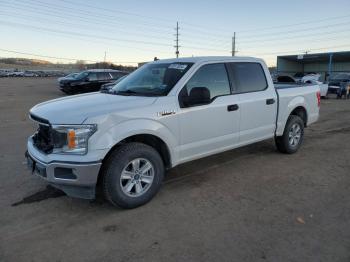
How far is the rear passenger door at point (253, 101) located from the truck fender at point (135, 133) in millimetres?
1455

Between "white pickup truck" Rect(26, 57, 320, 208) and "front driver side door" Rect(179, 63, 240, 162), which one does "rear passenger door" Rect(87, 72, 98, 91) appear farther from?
"front driver side door" Rect(179, 63, 240, 162)

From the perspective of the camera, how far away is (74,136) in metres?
3.84

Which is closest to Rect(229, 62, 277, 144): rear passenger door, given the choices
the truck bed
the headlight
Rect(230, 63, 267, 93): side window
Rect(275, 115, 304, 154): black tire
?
Rect(230, 63, 267, 93): side window

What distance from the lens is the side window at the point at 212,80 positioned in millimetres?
4918

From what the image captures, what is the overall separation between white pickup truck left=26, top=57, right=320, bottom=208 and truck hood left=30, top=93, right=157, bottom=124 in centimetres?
1

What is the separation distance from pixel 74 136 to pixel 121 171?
69 centimetres

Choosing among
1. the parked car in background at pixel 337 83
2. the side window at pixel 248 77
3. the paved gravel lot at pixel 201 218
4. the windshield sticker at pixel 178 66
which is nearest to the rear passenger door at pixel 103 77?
the parked car in background at pixel 337 83

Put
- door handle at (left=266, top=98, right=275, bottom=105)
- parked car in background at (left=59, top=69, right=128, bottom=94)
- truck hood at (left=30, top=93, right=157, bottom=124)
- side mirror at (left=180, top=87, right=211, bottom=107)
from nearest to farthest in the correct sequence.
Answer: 1. truck hood at (left=30, top=93, right=157, bottom=124)
2. side mirror at (left=180, top=87, right=211, bottom=107)
3. door handle at (left=266, top=98, right=275, bottom=105)
4. parked car in background at (left=59, top=69, right=128, bottom=94)

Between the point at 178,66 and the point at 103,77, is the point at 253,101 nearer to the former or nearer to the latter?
the point at 178,66

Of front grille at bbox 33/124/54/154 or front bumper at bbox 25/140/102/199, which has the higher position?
front grille at bbox 33/124/54/154

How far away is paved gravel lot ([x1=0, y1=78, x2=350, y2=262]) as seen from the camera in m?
3.36

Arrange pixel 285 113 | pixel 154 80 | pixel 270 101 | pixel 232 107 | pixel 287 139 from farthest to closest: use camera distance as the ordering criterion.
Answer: pixel 287 139
pixel 285 113
pixel 270 101
pixel 232 107
pixel 154 80

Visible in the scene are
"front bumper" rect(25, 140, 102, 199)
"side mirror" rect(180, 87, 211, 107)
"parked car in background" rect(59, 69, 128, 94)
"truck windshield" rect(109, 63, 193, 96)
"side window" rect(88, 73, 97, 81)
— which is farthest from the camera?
"side window" rect(88, 73, 97, 81)

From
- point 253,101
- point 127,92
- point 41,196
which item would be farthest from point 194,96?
point 41,196
